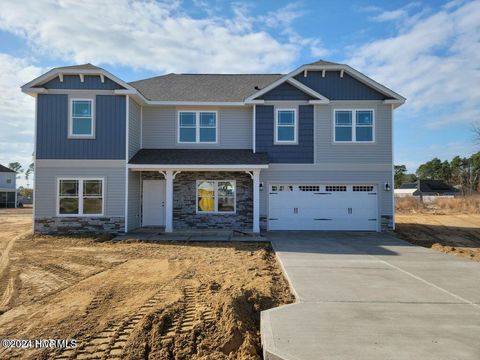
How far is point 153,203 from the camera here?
1633cm

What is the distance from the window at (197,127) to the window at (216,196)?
1924mm

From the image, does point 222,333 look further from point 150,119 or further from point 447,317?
point 150,119

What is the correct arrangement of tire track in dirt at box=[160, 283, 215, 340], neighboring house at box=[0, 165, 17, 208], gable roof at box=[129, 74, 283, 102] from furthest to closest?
neighboring house at box=[0, 165, 17, 208], gable roof at box=[129, 74, 283, 102], tire track in dirt at box=[160, 283, 215, 340]

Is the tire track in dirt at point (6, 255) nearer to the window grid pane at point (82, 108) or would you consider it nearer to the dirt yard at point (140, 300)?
the dirt yard at point (140, 300)

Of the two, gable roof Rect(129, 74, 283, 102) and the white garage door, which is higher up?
gable roof Rect(129, 74, 283, 102)

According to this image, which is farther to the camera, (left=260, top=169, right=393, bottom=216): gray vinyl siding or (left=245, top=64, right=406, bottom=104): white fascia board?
(left=260, top=169, right=393, bottom=216): gray vinyl siding

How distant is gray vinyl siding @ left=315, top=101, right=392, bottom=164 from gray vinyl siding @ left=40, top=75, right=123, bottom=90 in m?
8.39

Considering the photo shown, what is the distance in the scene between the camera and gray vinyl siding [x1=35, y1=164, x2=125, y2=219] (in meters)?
14.3

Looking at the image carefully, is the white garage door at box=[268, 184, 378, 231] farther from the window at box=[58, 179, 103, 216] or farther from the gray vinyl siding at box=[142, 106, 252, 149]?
the window at box=[58, 179, 103, 216]

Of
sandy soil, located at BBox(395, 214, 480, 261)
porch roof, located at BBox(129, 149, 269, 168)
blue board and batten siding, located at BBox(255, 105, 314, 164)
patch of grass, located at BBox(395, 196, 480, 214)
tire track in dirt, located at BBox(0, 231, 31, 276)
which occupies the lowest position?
tire track in dirt, located at BBox(0, 231, 31, 276)

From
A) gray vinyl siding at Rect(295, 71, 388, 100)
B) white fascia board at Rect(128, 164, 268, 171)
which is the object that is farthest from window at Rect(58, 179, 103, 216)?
gray vinyl siding at Rect(295, 71, 388, 100)

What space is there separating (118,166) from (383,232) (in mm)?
11000

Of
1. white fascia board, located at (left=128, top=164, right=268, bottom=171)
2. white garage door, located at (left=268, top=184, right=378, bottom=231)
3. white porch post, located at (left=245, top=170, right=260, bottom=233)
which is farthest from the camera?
white garage door, located at (left=268, top=184, right=378, bottom=231)

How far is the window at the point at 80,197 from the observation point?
14.4 m
